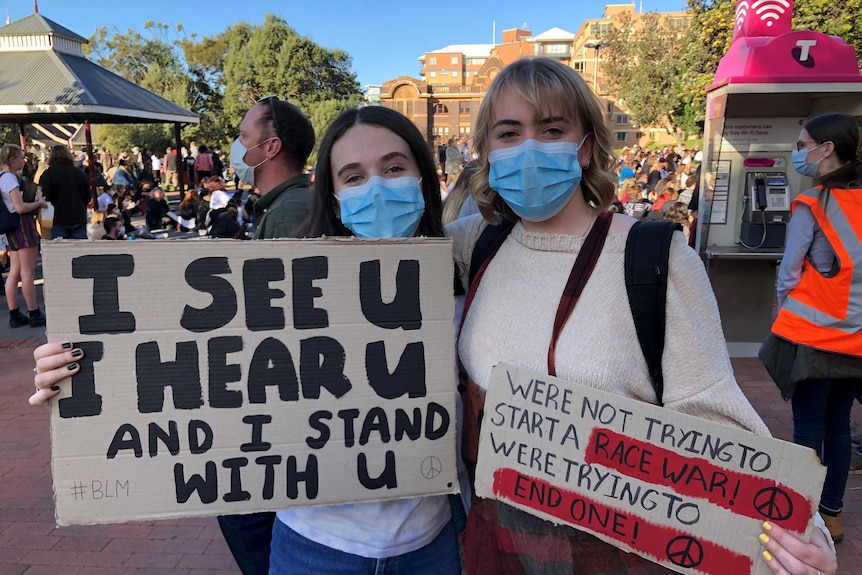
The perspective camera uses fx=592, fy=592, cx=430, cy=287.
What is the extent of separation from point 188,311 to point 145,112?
1203cm

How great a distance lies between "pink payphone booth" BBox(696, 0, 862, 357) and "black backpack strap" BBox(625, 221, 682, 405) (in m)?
5.04

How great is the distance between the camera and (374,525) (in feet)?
5.06

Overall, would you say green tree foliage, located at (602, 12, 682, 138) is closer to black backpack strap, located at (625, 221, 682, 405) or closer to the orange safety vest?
the orange safety vest

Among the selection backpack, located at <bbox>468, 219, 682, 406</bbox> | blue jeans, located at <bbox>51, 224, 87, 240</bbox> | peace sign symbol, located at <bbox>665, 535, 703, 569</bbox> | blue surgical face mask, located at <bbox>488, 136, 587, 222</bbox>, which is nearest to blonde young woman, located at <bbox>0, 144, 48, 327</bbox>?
blue jeans, located at <bbox>51, 224, 87, 240</bbox>

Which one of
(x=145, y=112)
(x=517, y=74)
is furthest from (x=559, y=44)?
(x=517, y=74)

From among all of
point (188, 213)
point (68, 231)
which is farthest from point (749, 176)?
point (188, 213)

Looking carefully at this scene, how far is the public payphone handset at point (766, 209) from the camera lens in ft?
20.2

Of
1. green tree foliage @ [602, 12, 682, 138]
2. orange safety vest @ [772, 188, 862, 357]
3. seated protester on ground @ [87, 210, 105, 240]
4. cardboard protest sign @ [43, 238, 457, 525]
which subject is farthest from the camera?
green tree foliage @ [602, 12, 682, 138]

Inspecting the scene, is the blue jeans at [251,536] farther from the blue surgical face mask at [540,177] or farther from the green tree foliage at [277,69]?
the green tree foliage at [277,69]

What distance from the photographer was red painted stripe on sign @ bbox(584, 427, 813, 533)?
123cm

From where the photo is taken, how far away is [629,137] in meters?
75.2

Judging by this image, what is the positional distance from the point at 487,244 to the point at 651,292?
1.63 feet

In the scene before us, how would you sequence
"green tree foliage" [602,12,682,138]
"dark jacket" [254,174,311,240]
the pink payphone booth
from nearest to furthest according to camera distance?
"dark jacket" [254,174,311,240] → the pink payphone booth → "green tree foliage" [602,12,682,138]

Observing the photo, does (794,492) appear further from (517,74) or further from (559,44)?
(559,44)
